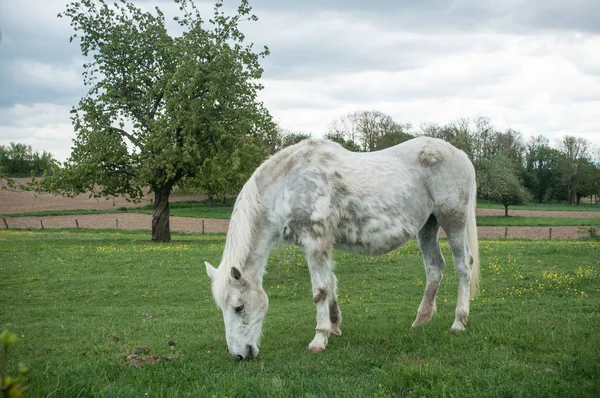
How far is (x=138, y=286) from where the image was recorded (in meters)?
14.0

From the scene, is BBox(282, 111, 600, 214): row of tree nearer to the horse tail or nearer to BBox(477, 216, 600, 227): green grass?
BBox(477, 216, 600, 227): green grass

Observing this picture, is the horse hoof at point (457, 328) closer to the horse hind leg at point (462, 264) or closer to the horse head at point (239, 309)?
the horse hind leg at point (462, 264)

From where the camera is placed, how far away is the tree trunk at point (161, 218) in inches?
1053

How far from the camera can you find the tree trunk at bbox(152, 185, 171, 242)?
2673cm

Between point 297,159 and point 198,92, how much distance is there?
20044 millimetres

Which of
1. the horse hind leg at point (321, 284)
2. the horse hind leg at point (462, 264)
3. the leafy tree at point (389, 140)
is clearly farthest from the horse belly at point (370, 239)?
the leafy tree at point (389, 140)

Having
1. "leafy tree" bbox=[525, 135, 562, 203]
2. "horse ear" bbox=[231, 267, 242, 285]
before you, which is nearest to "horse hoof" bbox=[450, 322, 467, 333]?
"horse ear" bbox=[231, 267, 242, 285]

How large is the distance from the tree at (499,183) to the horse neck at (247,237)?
4713cm

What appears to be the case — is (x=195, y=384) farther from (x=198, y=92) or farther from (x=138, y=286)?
(x=198, y=92)

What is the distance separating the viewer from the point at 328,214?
6.18 m

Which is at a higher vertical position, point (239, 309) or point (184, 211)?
point (239, 309)

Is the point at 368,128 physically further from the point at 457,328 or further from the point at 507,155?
the point at 457,328

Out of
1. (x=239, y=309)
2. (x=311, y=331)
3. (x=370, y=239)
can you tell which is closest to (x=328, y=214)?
(x=370, y=239)

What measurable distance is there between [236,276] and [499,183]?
160 ft
